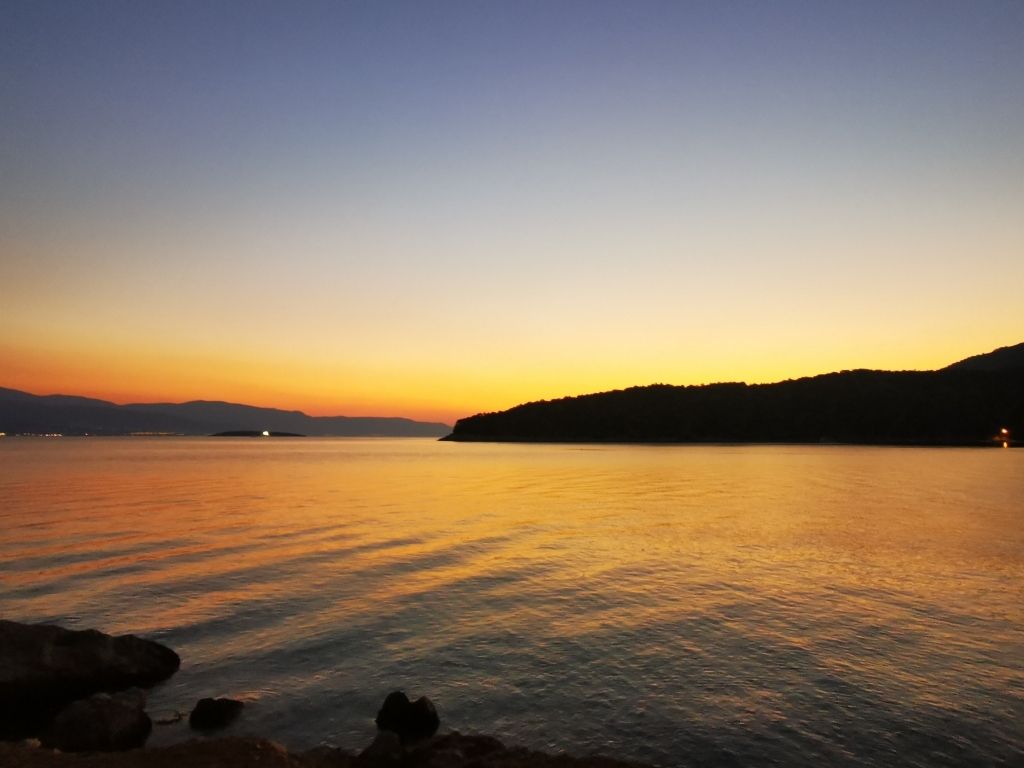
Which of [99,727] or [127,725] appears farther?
[127,725]

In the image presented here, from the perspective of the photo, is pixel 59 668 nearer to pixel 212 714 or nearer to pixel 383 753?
pixel 212 714

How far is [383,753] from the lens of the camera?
39.6ft

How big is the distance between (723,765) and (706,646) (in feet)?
22.2

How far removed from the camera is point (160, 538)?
3881 cm

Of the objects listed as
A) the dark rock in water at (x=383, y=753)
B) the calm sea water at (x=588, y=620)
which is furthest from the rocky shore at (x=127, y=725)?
the calm sea water at (x=588, y=620)

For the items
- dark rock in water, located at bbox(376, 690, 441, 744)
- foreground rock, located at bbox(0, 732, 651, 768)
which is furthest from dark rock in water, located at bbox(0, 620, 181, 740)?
dark rock in water, located at bbox(376, 690, 441, 744)

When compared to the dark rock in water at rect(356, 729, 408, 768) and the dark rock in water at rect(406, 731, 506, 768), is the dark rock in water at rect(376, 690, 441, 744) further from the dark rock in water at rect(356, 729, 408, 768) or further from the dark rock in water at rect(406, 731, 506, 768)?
the dark rock in water at rect(356, 729, 408, 768)

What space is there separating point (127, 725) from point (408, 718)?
595 cm

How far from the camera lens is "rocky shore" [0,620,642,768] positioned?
1201 cm

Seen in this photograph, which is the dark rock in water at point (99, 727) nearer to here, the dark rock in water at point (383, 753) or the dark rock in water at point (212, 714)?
the dark rock in water at point (212, 714)

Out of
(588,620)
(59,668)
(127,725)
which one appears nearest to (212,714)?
(127,725)

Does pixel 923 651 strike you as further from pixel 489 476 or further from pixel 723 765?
pixel 489 476

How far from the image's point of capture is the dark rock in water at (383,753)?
11962mm

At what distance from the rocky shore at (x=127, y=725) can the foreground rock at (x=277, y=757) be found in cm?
2
